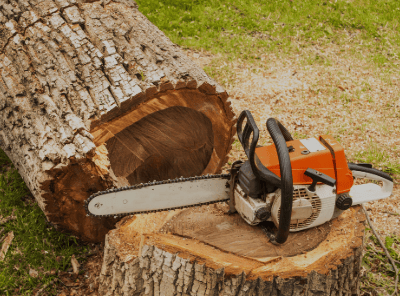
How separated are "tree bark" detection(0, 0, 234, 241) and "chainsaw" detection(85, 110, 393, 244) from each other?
0.31 m

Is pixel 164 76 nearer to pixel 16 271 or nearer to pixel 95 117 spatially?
pixel 95 117

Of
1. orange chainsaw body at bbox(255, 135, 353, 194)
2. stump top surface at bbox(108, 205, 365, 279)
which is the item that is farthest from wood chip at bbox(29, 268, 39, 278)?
orange chainsaw body at bbox(255, 135, 353, 194)

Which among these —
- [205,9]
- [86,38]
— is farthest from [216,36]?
[86,38]

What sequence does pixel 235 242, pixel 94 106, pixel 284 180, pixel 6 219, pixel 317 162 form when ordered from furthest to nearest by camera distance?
pixel 6 219 → pixel 94 106 → pixel 235 242 → pixel 317 162 → pixel 284 180

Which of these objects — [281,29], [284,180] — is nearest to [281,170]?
[284,180]

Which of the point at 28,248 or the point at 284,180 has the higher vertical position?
the point at 284,180

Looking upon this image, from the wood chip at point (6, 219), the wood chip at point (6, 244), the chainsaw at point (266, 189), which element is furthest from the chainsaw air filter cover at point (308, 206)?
the wood chip at point (6, 219)

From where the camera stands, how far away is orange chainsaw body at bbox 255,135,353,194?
6.04 ft

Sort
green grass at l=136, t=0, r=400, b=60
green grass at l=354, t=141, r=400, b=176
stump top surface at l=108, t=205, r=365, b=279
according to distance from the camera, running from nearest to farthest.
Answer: stump top surface at l=108, t=205, r=365, b=279
green grass at l=354, t=141, r=400, b=176
green grass at l=136, t=0, r=400, b=60

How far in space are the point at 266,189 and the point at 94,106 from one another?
1126mm

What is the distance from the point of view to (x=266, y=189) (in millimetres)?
1908

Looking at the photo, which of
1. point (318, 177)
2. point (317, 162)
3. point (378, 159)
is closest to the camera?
point (318, 177)

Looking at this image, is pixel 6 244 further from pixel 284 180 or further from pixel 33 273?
pixel 284 180

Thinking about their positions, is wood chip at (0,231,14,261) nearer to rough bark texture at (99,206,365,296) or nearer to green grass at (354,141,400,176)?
rough bark texture at (99,206,365,296)
